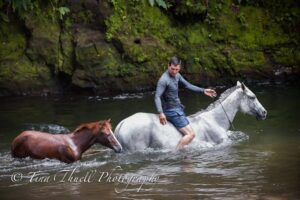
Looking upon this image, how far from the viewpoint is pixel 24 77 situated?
21438 millimetres

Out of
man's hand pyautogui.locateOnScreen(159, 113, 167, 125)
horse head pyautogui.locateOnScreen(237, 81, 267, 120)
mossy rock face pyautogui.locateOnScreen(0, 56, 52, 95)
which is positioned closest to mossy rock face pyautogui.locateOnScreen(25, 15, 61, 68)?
mossy rock face pyautogui.locateOnScreen(0, 56, 52, 95)

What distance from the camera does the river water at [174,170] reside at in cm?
920

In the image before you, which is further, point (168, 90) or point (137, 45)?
point (137, 45)

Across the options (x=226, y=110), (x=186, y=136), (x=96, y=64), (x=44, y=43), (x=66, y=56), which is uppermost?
(x=44, y=43)

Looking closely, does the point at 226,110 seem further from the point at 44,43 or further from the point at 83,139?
the point at 44,43

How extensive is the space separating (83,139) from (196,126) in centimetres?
263

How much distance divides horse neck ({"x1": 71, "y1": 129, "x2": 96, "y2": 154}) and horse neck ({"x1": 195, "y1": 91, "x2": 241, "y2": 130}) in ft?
9.73

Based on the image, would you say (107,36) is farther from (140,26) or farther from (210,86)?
(210,86)

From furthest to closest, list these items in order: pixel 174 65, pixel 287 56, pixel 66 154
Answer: pixel 287 56 < pixel 174 65 < pixel 66 154

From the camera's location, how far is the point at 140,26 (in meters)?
22.1

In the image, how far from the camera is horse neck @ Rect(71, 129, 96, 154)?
36.8 feet

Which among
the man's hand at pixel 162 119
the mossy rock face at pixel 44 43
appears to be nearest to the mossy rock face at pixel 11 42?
the mossy rock face at pixel 44 43

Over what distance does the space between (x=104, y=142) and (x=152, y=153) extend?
1.11m

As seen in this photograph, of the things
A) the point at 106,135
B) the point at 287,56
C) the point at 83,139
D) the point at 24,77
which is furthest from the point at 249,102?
the point at 24,77
